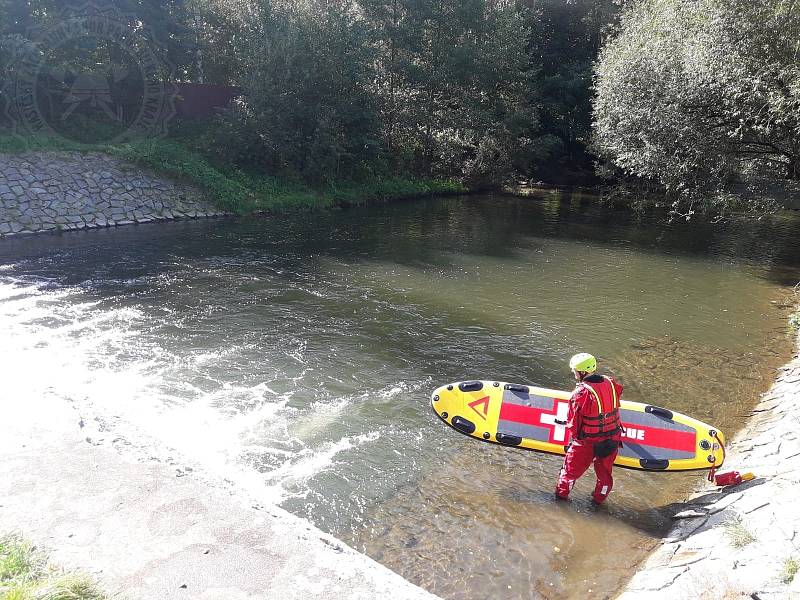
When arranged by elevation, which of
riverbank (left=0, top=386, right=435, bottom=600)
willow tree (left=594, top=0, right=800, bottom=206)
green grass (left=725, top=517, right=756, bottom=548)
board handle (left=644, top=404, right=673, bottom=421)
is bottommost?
riverbank (left=0, top=386, right=435, bottom=600)

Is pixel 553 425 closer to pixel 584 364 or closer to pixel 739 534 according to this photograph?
pixel 584 364

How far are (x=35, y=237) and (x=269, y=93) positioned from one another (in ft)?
37.8

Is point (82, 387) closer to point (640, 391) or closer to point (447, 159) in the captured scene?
point (640, 391)

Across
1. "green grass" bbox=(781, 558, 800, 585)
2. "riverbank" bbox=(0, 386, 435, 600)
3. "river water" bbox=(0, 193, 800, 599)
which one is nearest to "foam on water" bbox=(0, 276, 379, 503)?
"river water" bbox=(0, 193, 800, 599)

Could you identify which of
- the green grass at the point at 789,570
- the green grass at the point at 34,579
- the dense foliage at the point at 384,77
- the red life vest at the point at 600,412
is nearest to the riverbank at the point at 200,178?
the dense foliage at the point at 384,77

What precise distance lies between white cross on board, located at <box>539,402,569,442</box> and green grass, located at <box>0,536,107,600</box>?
5239mm

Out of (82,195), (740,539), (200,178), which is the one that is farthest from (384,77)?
(740,539)

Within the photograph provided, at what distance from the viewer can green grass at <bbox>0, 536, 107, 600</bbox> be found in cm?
358

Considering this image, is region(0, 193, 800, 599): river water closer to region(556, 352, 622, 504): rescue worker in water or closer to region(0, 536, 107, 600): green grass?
region(556, 352, 622, 504): rescue worker in water

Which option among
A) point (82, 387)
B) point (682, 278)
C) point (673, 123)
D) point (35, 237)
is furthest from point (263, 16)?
point (82, 387)

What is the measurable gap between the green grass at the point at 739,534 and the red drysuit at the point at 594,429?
1.28 metres

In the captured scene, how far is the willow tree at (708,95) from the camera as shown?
1388 cm

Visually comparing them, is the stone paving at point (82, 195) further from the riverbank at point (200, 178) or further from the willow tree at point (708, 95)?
the willow tree at point (708, 95)

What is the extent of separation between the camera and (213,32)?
2992cm
